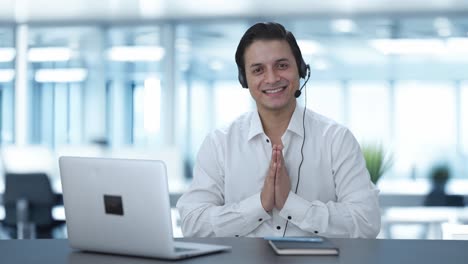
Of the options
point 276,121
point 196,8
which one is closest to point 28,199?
point 196,8

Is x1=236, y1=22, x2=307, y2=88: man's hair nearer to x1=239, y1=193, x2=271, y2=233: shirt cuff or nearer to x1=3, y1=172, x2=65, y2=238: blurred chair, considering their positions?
x1=239, y1=193, x2=271, y2=233: shirt cuff

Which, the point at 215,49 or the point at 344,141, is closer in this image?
the point at 344,141

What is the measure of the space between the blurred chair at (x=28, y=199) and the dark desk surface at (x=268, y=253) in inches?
172

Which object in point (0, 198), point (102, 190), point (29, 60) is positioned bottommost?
point (0, 198)

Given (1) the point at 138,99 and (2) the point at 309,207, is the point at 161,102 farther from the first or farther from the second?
(2) the point at 309,207

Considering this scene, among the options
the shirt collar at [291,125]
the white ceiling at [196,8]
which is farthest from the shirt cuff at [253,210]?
A: the white ceiling at [196,8]

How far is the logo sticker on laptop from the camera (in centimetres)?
188

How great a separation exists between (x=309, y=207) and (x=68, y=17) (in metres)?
7.86

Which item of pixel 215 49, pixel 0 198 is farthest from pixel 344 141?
pixel 215 49

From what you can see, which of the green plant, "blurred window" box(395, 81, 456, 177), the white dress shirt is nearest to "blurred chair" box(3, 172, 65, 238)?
the green plant

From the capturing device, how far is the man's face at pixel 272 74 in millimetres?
2609

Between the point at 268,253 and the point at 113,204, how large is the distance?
40cm

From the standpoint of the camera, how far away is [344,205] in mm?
2518

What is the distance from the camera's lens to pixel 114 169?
1.87 meters
